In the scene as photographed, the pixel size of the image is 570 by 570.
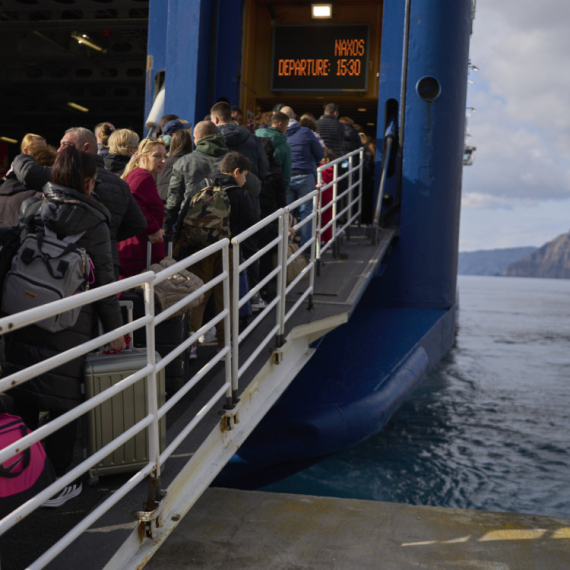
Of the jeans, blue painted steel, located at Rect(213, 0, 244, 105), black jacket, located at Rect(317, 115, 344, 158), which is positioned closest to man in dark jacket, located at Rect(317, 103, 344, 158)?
black jacket, located at Rect(317, 115, 344, 158)

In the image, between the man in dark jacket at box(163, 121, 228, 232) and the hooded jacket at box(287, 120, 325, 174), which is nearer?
the man in dark jacket at box(163, 121, 228, 232)

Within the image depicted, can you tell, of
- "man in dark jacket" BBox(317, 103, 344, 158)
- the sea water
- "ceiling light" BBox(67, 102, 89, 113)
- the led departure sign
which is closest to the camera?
the sea water

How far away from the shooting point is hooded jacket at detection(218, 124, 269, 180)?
5.57 m

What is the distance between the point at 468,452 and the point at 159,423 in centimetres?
484

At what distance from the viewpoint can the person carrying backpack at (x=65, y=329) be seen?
299 centimetres

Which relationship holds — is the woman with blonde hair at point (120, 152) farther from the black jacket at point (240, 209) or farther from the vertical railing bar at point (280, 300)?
the vertical railing bar at point (280, 300)

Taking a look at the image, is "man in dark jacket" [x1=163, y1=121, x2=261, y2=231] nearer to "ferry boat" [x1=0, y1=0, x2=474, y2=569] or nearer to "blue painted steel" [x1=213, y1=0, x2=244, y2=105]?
"ferry boat" [x1=0, y1=0, x2=474, y2=569]

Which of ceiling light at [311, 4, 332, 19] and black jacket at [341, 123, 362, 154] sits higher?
ceiling light at [311, 4, 332, 19]

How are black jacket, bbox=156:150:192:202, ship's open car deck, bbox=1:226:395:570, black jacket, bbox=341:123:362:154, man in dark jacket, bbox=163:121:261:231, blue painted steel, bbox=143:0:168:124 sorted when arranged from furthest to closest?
blue painted steel, bbox=143:0:168:124, black jacket, bbox=341:123:362:154, black jacket, bbox=156:150:192:202, man in dark jacket, bbox=163:121:261:231, ship's open car deck, bbox=1:226:395:570

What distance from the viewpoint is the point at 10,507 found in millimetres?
2355

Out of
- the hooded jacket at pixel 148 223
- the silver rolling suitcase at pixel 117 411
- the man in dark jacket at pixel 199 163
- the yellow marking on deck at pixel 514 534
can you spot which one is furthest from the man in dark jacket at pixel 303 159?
the silver rolling suitcase at pixel 117 411

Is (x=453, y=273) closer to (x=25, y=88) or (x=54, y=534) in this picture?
(x=54, y=534)

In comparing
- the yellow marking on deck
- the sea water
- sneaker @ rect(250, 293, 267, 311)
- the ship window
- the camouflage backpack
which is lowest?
the sea water

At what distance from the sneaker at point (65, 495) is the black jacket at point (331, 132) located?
19.5 ft
